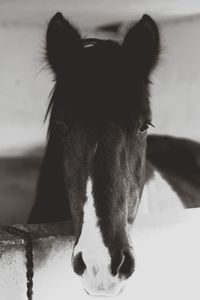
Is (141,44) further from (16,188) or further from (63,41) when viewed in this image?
(16,188)

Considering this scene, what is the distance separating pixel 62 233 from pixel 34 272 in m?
0.10

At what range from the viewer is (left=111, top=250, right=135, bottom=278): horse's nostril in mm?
839

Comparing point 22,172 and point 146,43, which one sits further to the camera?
point 22,172

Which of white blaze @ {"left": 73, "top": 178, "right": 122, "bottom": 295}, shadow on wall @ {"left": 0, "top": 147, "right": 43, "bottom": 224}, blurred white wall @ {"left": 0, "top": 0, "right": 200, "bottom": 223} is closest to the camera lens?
white blaze @ {"left": 73, "top": 178, "right": 122, "bottom": 295}

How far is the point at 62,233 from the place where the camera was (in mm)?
1030

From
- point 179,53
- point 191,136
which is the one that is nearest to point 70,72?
point 179,53

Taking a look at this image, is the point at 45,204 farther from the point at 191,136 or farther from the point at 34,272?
the point at 191,136

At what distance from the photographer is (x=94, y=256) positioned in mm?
837

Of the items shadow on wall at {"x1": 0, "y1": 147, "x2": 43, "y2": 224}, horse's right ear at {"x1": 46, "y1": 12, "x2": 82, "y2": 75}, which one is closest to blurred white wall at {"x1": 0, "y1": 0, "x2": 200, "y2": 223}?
shadow on wall at {"x1": 0, "y1": 147, "x2": 43, "y2": 224}

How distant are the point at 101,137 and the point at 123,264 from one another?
9.6 inches

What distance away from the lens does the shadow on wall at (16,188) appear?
4.52 ft

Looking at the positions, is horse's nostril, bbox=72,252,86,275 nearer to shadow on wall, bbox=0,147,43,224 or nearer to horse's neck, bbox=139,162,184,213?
horse's neck, bbox=139,162,184,213

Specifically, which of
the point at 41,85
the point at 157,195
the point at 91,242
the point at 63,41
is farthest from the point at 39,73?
the point at 91,242

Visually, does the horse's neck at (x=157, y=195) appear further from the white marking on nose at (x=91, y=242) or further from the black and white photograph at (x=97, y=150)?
the white marking on nose at (x=91, y=242)
